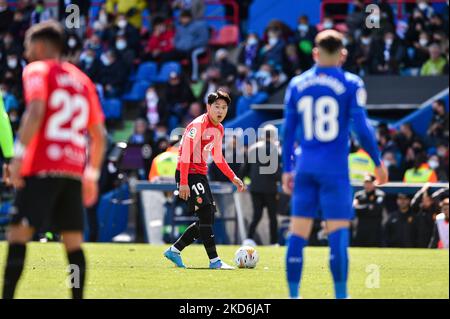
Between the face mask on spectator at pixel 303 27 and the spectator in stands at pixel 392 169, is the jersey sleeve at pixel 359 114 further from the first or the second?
the face mask on spectator at pixel 303 27

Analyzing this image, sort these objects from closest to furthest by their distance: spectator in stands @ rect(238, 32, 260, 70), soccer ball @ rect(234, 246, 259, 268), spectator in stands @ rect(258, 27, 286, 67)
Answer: soccer ball @ rect(234, 246, 259, 268), spectator in stands @ rect(258, 27, 286, 67), spectator in stands @ rect(238, 32, 260, 70)

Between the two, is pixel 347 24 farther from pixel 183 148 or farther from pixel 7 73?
pixel 183 148

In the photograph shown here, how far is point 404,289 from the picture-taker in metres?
11.9

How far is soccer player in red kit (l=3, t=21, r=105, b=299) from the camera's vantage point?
8.91 m

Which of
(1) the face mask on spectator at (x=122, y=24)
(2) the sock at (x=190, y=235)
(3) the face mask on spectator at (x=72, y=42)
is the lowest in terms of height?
(2) the sock at (x=190, y=235)

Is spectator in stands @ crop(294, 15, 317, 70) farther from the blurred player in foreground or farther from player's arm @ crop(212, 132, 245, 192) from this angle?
the blurred player in foreground

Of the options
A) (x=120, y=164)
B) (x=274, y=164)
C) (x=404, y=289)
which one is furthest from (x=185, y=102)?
(x=404, y=289)

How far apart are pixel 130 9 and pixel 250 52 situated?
4.64 metres

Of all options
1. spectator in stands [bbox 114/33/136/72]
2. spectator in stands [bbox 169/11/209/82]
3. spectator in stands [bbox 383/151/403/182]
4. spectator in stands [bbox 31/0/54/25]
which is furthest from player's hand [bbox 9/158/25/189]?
spectator in stands [bbox 31/0/54/25]

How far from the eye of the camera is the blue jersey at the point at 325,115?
32.6 feet

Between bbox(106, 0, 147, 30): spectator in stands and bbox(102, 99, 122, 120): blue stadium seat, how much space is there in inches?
117

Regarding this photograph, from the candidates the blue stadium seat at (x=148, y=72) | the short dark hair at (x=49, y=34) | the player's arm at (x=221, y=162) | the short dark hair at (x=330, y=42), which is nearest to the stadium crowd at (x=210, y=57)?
the blue stadium seat at (x=148, y=72)

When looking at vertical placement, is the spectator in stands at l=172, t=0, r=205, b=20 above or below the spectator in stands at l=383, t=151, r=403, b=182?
above

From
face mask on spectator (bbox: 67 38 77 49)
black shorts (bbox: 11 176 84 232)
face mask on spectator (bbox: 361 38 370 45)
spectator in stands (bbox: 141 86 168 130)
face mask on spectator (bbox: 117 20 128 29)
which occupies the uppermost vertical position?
face mask on spectator (bbox: 117 20 128 29)
